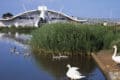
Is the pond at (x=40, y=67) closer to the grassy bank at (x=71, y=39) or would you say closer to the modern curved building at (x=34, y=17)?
the grassy bank at (x=71, y=39)

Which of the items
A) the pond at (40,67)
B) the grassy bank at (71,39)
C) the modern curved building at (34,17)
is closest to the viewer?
the pond at (40,67)

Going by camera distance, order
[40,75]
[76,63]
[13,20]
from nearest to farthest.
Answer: [40,75]
[76,63]
[13,20]

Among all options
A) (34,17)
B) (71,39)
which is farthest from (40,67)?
(34,17)

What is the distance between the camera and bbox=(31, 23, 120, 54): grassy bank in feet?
111

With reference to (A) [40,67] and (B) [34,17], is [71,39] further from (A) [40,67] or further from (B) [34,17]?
(B) [34,17]

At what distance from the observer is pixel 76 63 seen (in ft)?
97.6

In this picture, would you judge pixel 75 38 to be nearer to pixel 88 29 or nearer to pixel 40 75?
pixel 88 29

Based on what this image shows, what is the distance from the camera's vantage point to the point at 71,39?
3438cm

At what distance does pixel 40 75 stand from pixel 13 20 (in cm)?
9108

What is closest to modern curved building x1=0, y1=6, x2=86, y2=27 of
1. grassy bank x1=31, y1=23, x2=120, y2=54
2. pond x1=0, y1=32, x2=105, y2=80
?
grassy bank x1=31, y1=23, x2=120, y2=54

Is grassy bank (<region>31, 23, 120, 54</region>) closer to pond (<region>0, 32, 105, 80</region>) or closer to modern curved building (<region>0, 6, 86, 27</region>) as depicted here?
pond (<region>0, 32, 105, 80</region>)

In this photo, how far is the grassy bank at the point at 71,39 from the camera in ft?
111

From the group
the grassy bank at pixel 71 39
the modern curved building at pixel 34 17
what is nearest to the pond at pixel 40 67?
the grassy bank at pixel 71 39

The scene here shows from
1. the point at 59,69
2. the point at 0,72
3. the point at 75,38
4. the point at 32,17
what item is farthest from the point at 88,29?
the point at 32,17
